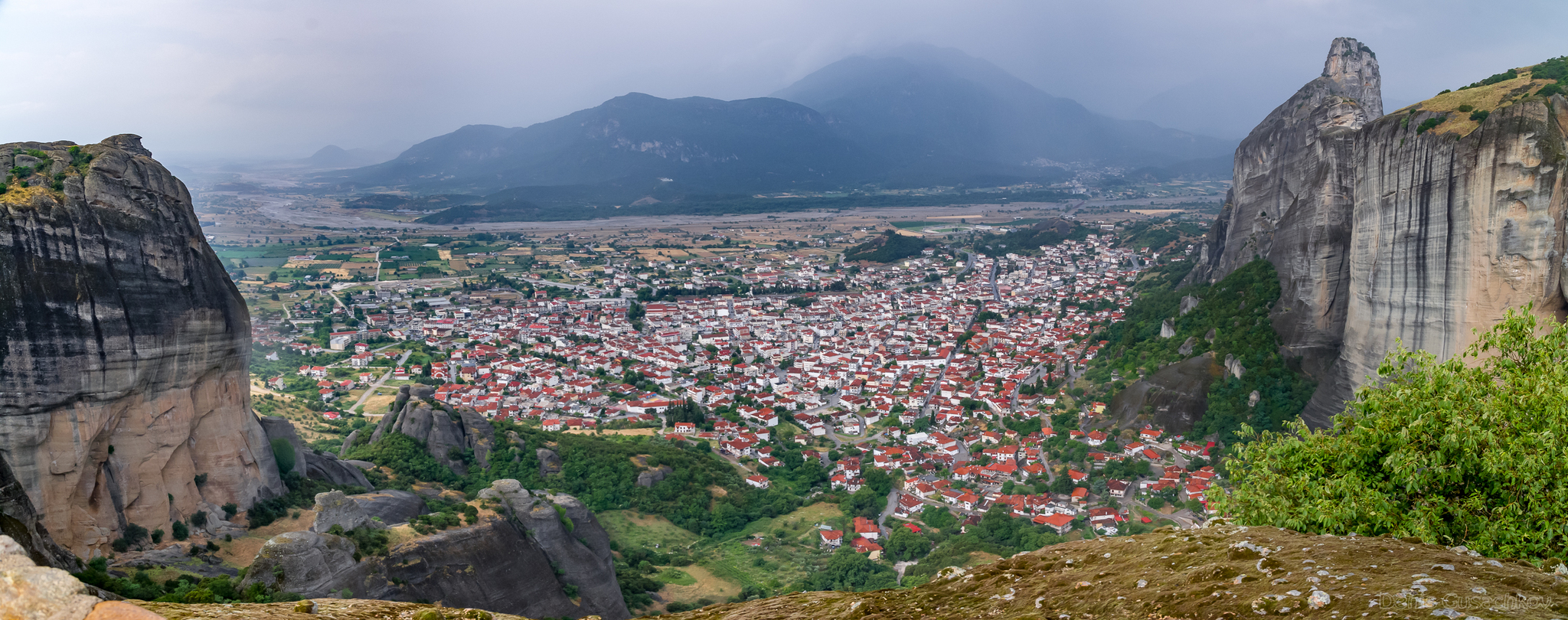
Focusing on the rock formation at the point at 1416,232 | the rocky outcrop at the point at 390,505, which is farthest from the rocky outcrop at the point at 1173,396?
the rocky outcrop at the point at 390,505

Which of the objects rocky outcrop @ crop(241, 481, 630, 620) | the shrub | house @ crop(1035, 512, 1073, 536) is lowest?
house @ crop(1035, 512, 1073, 536)

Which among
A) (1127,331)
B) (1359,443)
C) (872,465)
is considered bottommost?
(872,465)

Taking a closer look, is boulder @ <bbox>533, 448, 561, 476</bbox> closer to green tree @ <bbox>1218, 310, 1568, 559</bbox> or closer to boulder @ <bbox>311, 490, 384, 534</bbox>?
boulder @ <bbox>311, 490, 384, 534</bbox>

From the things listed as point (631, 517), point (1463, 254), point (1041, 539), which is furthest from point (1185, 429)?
point (631, 517)

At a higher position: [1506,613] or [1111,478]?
[1506,613]

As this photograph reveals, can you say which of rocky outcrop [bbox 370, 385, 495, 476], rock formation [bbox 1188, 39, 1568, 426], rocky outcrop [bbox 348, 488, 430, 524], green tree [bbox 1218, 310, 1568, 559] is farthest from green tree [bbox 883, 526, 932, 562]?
green tree [bbox 1218, 310, 1568, 559]

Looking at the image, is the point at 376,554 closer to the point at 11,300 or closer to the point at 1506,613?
the point at 11,300

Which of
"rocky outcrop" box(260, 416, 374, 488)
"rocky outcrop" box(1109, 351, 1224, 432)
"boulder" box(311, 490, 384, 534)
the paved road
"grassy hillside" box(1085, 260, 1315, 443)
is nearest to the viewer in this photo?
"boulder" box(311, 490, 384, 534)
